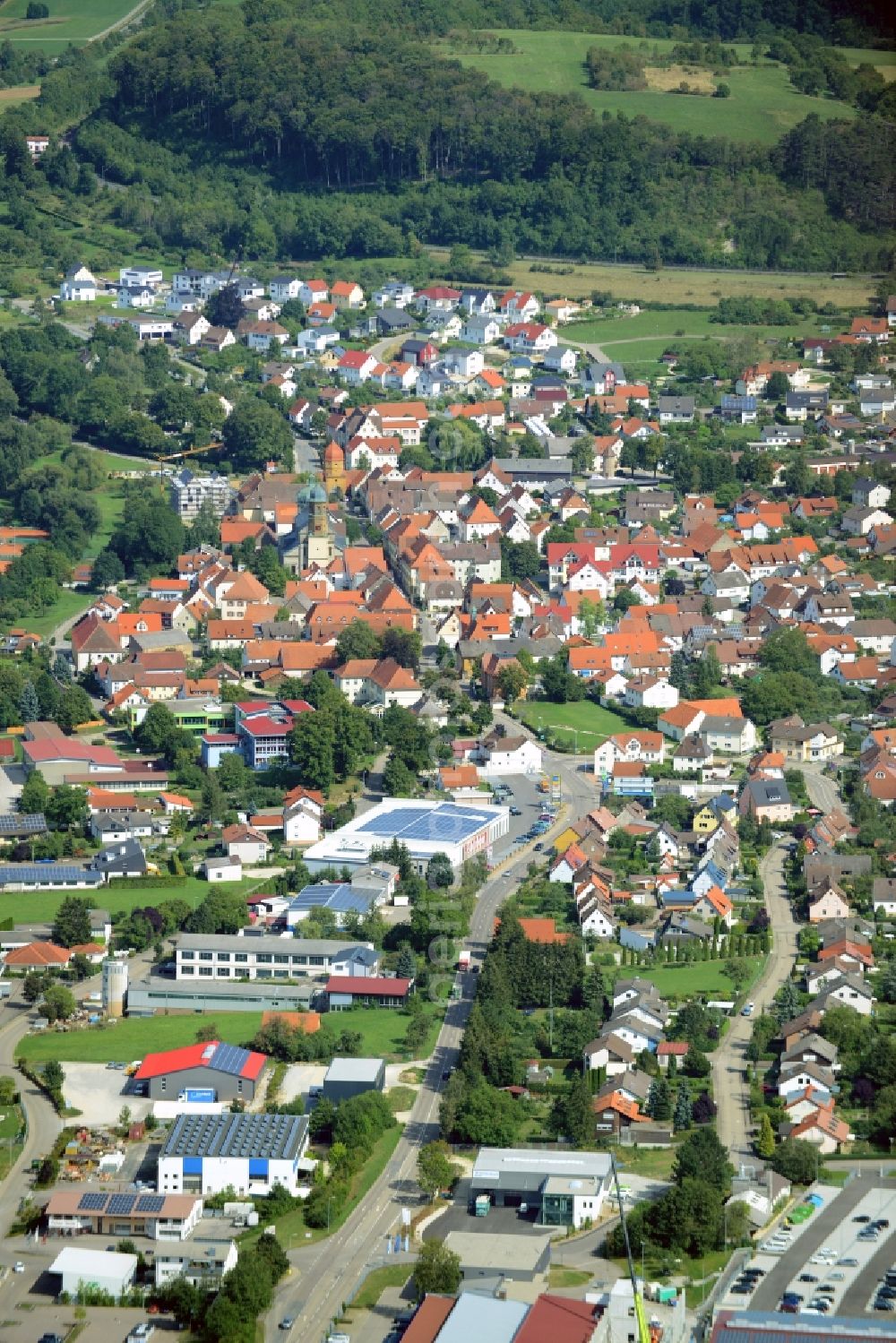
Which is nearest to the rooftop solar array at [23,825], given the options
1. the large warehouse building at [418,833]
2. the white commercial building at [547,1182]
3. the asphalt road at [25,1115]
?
the large warehouse building at [418,833]

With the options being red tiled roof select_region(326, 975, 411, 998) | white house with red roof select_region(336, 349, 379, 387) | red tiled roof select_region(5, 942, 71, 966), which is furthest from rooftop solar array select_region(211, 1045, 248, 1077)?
white house with red roof select_region(336, 349, 379, 387)

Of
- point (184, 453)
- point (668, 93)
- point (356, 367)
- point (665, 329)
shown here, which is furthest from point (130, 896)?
point (668, 93)

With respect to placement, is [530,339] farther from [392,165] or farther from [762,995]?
[762,995]

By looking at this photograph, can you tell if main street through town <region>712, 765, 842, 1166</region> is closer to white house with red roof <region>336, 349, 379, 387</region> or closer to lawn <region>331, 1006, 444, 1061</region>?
lawn <region>331, 1006, 444, 1061</region>

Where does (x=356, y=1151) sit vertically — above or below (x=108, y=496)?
above

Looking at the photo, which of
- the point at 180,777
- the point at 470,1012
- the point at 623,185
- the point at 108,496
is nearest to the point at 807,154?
the point at 623,185

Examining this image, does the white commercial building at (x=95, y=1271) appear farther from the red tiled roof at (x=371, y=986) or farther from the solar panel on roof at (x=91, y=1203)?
the red tiled roof at (x=371, y=986)

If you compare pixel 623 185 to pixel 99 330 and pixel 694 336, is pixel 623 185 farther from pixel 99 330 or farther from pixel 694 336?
pixel 99 330
